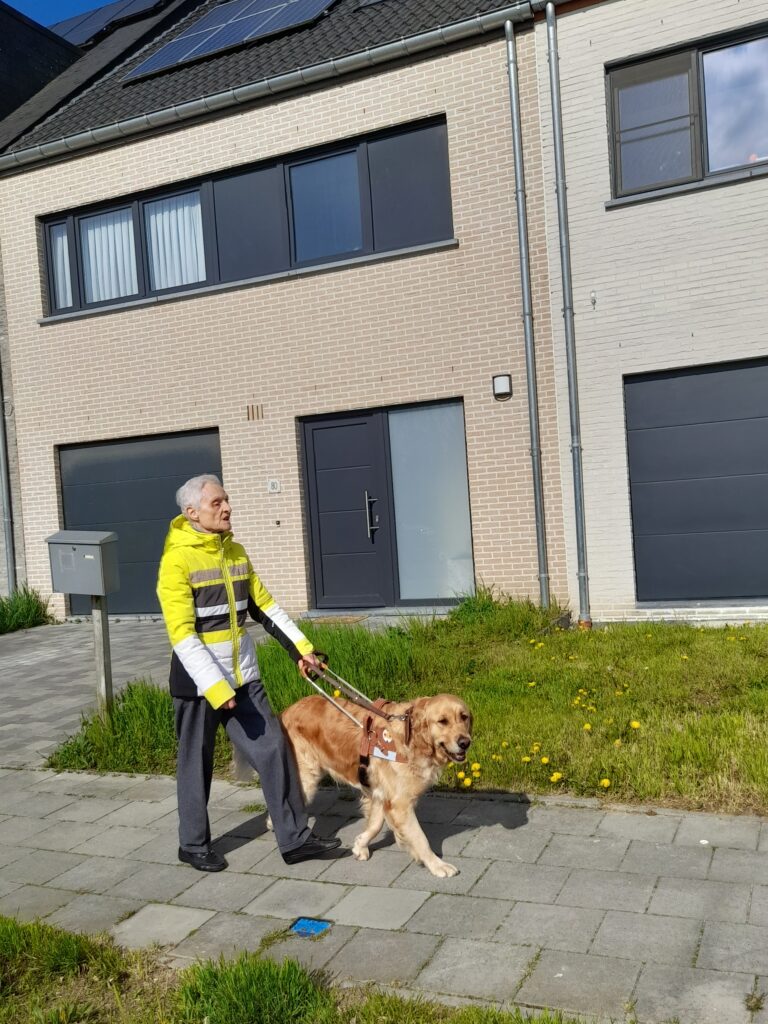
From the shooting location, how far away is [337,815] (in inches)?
203

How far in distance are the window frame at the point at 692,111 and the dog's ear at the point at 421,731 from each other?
7343 mm

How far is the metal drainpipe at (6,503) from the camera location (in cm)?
1377

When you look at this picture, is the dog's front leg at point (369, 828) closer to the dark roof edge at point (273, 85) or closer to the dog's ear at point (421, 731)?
the dog's ear at point (421, 731)

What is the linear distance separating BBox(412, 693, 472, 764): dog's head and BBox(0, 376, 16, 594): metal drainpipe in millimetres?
11121

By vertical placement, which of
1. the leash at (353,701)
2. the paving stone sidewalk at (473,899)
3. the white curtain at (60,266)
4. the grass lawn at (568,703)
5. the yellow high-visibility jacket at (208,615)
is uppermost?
the white curtain at (60,266)

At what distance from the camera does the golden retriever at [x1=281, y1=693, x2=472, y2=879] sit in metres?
4.13

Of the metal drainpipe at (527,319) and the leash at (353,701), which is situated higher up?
the metal drainpipe at (527,319)

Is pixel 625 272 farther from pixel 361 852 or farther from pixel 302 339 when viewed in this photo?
pixel 361 852

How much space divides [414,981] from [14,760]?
416cm

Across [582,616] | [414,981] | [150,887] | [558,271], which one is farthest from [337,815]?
[558,271]

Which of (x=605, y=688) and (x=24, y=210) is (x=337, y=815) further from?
(x=24, y=210)

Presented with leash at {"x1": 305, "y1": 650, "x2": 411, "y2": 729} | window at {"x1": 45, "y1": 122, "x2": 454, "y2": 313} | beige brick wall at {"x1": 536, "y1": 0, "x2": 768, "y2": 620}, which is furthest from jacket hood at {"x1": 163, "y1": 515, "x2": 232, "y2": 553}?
window at {"x1": 45, "y1": 122, "x2": 454, "y2": 313}

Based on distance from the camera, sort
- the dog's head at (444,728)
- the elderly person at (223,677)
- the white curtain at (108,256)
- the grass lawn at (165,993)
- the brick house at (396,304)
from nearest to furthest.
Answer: the grass lawn at (165,993) → the dog's head at (444,728) → the elderly person at (223,677) → the brick house at (396,304) → the white curtain at (108,256)

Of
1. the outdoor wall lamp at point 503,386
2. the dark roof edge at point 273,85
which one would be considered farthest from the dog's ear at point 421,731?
the dark roof edge at point 273,85
